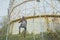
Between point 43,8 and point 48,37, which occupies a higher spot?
point 43,8

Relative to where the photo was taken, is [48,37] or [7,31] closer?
[48,37]

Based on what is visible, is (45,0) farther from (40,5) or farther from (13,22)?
(13,22)

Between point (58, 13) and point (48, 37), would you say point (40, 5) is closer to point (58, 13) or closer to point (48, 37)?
point (58, 13)

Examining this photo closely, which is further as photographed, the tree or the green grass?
the tree

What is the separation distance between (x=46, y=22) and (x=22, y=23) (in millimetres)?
711

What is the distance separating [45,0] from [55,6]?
35cm

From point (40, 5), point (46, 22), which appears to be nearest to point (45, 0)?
point (40, 5)

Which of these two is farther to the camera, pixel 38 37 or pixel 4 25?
pixel 4 25


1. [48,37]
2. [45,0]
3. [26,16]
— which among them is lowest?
[48,37]

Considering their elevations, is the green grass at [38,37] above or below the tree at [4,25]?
below

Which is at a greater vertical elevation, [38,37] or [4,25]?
[4,25]

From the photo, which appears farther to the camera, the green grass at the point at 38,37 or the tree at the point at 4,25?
the tree at the point at 4,25

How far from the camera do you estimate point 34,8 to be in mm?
6871

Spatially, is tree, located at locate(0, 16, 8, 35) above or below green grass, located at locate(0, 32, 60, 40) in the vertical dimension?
above
